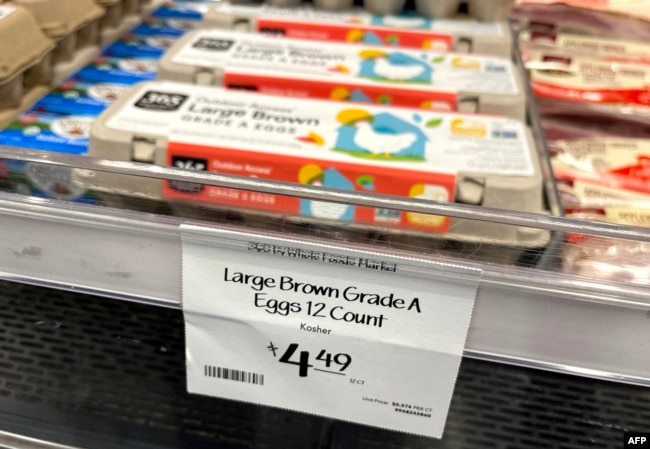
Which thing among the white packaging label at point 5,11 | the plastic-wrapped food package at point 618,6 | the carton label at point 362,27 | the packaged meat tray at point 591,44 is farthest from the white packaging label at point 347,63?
the plastic-wrapped food package at point 618,6

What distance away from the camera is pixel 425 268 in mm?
510

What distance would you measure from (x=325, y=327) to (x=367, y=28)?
79cm

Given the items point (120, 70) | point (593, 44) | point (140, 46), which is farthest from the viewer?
point (593, 44)

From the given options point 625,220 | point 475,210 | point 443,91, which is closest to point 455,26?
point 443,91

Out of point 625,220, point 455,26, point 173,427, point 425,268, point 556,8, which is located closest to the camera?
point 425,268

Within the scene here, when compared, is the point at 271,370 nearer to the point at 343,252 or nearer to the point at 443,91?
the point at 343,252

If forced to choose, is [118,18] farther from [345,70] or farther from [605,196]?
[605,196]

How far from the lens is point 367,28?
1.21 m

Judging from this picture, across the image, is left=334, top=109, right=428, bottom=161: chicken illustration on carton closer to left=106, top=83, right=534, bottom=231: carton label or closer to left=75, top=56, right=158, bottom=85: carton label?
left=106, top=83, right=534, bottom=231: carton label

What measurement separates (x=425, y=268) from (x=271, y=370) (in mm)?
179

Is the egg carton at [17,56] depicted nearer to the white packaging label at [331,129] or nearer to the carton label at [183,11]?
the white packaging label at [331,129]

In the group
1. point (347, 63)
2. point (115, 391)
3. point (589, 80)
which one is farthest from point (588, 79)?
point (115, 391)

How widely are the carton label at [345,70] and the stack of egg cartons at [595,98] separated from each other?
0.19 metres
